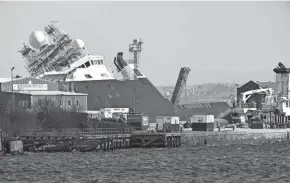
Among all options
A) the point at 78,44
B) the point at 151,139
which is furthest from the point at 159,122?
the point at 78,44

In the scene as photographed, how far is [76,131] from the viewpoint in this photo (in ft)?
321

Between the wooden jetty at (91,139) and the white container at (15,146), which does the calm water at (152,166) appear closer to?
the white container at (15,146)

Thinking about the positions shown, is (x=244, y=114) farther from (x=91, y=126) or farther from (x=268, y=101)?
(x=91, y=126)

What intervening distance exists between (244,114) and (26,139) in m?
59.1

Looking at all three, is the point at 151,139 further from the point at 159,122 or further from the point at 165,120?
the point at 159,122

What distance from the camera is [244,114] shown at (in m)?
142

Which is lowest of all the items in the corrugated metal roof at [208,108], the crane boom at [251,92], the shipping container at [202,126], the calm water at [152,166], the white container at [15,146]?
the calm water at [152,166]

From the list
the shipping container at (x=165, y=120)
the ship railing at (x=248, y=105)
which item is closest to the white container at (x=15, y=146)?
the shipping container at (x=165, y=120)

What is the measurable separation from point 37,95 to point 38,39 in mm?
20573

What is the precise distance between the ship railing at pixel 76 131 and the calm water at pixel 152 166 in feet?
17.9

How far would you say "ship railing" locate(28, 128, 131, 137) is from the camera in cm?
9294

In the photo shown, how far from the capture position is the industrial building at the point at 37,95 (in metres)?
114

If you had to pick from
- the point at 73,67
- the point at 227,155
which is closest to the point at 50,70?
the point at 73,67

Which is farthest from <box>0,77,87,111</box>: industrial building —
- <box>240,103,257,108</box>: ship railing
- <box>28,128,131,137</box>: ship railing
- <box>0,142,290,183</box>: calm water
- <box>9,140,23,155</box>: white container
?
<box>240,103,257,108</box>: ship railing
